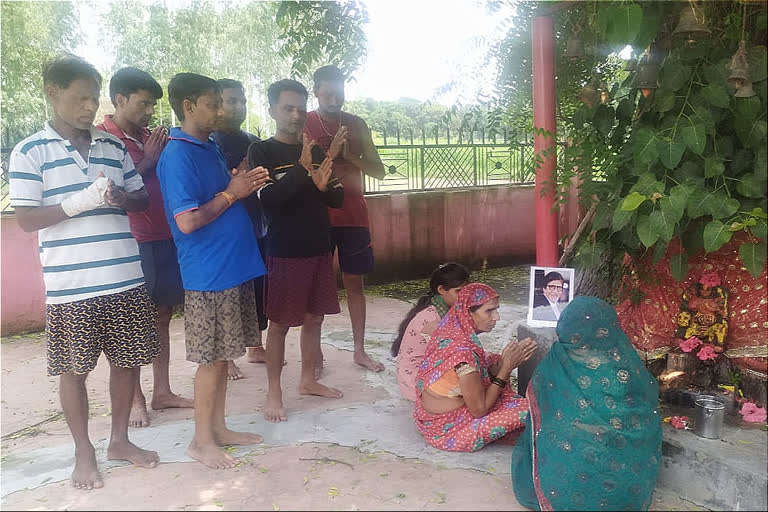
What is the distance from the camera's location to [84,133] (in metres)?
2.85

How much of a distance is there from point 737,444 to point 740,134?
52.3 inches

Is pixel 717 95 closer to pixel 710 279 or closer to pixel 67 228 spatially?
pixel 710 279

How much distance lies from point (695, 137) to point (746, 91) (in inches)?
10.1

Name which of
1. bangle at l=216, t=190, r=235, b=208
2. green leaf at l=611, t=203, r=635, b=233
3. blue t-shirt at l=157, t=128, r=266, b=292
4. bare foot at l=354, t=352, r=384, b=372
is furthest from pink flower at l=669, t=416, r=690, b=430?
bangle at l=216, t=190, r=235, b=208

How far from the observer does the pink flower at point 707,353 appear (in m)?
3.07

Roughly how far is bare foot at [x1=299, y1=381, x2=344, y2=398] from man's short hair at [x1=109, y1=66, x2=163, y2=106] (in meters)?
1.94

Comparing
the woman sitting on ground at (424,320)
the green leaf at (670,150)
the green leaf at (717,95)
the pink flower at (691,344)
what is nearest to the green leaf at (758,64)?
the green leaf at (717,95)

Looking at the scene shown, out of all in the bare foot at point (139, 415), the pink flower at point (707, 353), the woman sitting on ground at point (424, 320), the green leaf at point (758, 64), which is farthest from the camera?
the bare foot at point (139, 415)

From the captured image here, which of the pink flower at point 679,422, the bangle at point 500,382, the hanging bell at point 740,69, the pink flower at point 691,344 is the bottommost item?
the pink flower at point 679,422

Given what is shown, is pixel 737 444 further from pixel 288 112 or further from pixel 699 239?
pixel 288 112

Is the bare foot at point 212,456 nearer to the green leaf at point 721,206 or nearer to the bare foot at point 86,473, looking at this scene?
the bare foot at point 86,473

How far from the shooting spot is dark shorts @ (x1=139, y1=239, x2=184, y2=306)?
3.52 meters

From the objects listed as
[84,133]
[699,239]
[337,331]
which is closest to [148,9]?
[337,331]

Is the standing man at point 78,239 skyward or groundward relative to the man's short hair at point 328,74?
groundward
